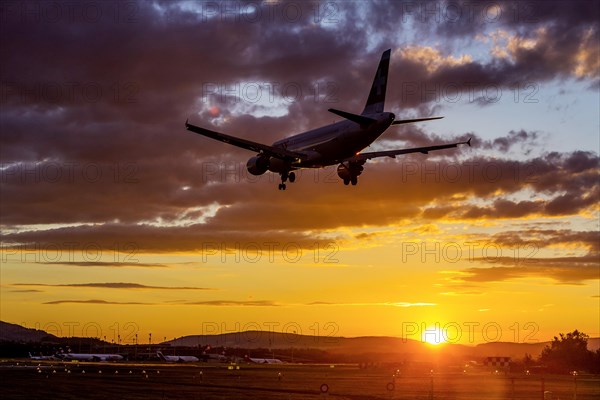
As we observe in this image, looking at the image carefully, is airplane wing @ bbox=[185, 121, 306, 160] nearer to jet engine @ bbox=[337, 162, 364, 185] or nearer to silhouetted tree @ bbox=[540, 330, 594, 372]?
jet engine @ bbox=[337, 162, 364, 185]

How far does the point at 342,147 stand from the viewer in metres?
81.2

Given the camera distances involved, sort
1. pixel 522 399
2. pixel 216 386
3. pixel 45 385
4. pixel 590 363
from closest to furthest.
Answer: pixel 522 399 < pixel 45 385 < pixel 216 386 < pixel 590 363

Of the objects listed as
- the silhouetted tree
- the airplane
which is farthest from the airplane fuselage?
the silhouetted tree

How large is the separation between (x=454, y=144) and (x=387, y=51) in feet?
49.3

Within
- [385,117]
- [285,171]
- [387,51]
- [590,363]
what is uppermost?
[387,51]

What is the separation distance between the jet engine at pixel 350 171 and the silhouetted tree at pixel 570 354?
4437 inches

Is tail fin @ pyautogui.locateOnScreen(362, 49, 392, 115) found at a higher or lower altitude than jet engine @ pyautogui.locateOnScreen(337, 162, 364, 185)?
higher

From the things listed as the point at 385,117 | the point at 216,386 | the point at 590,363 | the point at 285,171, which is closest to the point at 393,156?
the point at 385,117

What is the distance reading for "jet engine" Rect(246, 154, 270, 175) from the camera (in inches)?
3280

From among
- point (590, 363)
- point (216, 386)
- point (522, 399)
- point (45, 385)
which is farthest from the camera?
point (590, 363)

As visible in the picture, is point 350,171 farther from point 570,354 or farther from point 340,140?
point 570,354

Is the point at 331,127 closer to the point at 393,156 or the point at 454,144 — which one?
the point at 393,156

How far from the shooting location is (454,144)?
76.9m

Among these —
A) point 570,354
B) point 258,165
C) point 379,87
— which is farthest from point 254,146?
point 570,354
